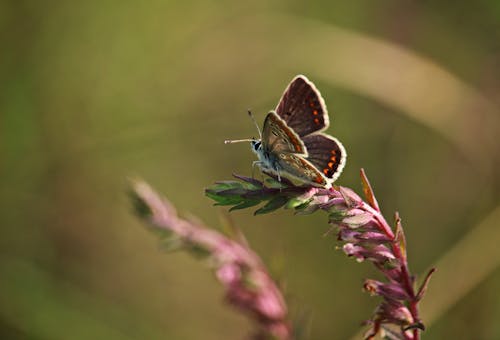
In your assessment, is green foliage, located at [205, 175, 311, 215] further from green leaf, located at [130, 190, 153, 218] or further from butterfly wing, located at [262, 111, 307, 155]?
green leaf, located at [130, 190, 153, 218]

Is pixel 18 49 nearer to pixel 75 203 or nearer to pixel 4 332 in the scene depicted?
pixel 75 203

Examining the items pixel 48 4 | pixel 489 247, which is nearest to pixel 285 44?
pixel 48 4

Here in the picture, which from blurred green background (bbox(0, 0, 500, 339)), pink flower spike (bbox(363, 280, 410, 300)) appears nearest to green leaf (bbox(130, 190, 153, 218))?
pink flower spike (bbox(363, 280, 410, 300))

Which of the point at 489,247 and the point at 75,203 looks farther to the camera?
the point at 75,203

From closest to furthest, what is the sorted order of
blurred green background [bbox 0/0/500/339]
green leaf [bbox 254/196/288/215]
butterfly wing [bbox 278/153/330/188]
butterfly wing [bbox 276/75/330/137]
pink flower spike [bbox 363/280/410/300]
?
1. pink flower spike [bbox 363/280/410/300]
2. green leaf [bbox 254/196/288/215]
3. butterfly wing [bbox 278/153/330/188]
4. butterfly wing [bbox 276/75/330/137]
5. blurred green background [bbox 0/0/500/339]

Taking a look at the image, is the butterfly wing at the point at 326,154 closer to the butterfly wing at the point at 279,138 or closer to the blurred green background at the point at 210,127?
the butterfly wing at the point at 279,138

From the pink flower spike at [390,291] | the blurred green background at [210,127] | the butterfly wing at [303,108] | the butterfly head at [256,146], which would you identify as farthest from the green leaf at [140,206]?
the blurred green background at [210,127]

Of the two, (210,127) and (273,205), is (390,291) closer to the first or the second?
(273,205)
